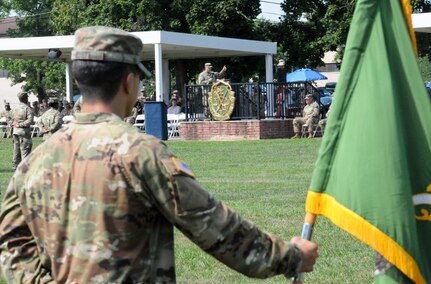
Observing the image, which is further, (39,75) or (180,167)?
(39,75)

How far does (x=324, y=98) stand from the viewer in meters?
43.7

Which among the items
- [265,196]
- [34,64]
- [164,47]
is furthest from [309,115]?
[34,64]

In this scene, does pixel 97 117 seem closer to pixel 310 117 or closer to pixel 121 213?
pixel 121 213

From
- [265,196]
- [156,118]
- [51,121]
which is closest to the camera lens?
[265,196]

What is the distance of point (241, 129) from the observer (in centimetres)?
3481

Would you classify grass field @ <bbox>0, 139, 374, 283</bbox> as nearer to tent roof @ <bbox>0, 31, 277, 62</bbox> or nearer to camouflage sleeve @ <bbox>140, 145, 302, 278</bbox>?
camouflage sleeve @ <bbox>140, 145, 302, 278</bbox>

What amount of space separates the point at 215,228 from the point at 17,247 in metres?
0.84

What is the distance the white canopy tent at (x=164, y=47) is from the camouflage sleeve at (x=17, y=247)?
3165 centimetres

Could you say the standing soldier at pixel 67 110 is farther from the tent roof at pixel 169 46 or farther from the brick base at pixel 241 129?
the brick base at pixel 241 129

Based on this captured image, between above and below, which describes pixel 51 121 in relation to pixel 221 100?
below

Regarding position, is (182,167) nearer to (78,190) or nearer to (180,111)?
(78,190)

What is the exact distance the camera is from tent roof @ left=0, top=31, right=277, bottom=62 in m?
37.4

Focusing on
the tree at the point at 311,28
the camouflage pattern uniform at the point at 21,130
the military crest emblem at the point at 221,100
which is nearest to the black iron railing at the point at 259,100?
the military crest emblem at the point at 221,100

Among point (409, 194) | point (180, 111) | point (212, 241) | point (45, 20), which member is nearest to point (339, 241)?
point (409, 194)
